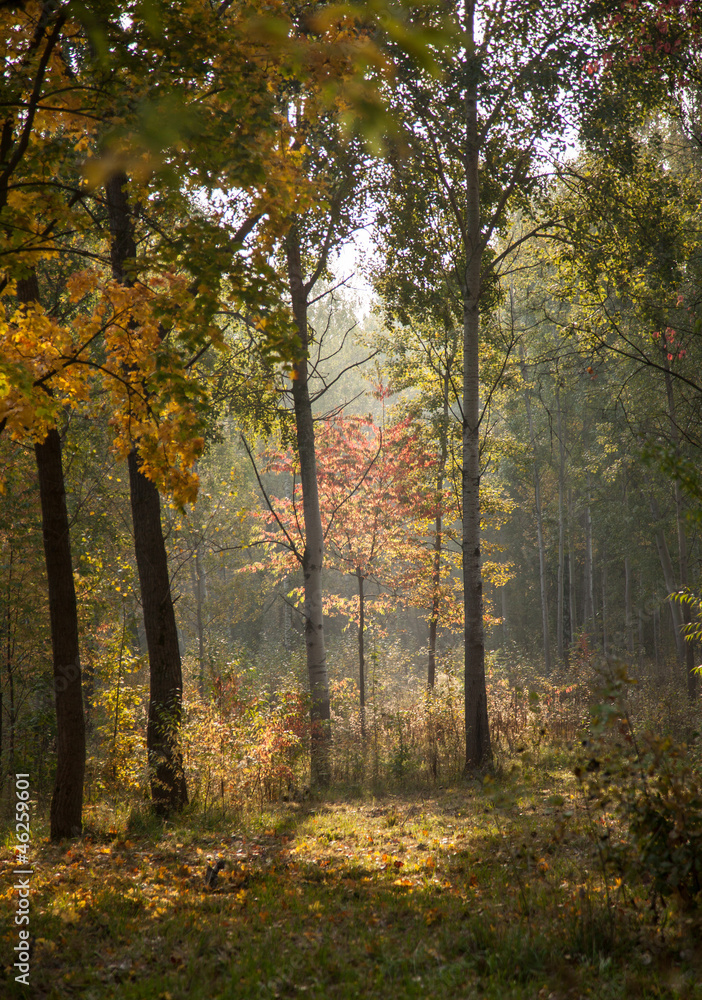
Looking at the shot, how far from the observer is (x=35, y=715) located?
8844 millimetres

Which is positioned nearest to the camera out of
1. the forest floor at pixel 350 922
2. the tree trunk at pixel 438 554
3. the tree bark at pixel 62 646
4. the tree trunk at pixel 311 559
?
the forest floor at pixel 350 922

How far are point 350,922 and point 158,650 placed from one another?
3.74m

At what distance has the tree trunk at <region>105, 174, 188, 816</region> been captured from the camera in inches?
258

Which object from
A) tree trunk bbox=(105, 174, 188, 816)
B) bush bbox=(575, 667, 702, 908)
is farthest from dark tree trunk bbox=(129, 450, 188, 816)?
bush bbox=(575, 667, 702, 908)

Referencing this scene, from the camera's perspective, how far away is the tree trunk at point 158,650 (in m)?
6.55

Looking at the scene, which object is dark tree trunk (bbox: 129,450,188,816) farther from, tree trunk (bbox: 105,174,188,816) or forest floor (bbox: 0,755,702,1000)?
forest floor (bbox: 0,755,702,1000)

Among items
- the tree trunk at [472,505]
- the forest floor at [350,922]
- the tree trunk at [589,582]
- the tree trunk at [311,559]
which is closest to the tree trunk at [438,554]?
the tree trunk at [311,559]

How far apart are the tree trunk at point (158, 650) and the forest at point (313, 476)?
0.14ft

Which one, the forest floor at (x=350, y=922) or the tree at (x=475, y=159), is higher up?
the tree at (x=475, y=159)

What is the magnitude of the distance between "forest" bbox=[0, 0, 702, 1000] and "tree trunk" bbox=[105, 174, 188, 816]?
0.04 metres

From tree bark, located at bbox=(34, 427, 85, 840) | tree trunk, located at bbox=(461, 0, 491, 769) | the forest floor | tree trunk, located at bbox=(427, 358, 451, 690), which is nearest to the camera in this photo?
Result: the forest floor

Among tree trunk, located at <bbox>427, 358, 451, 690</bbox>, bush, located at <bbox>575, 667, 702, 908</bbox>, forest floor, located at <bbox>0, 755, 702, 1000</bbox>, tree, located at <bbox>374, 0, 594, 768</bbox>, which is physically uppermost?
tree, located at <bbox>374, 0, 594, 768</bbox>

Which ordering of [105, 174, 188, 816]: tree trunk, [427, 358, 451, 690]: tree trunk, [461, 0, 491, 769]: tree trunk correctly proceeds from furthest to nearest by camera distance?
[427, 358, 451, 690]: tree trunk < [461, 0, 491, 769]: tree trunk < [105, 174, 188, 816]: tree trunk

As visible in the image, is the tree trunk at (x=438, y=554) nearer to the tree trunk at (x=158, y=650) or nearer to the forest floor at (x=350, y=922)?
the tree trunk at (x=158, y=650)
